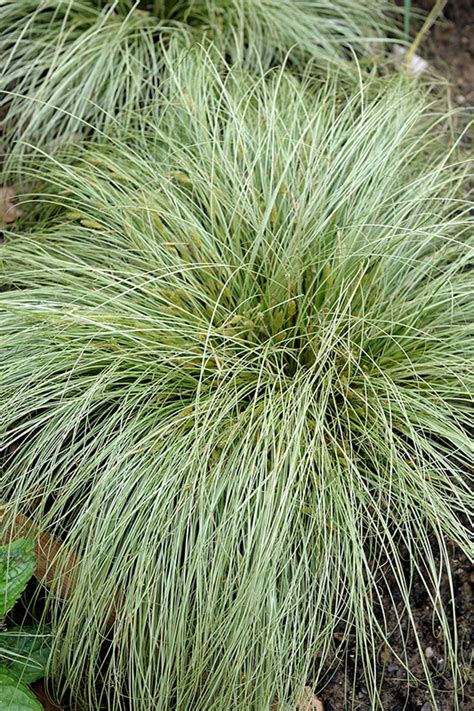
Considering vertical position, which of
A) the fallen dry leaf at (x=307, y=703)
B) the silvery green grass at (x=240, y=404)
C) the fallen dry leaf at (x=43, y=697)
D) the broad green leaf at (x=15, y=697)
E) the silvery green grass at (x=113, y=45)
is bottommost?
the fallen dry leaf at (x=43, y=697)

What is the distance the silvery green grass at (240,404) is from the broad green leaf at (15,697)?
0.13m

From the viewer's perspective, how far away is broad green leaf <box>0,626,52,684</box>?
195cm

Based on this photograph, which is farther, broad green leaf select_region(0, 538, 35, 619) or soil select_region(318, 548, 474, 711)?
soil select_region(318, 548, 474, 711)

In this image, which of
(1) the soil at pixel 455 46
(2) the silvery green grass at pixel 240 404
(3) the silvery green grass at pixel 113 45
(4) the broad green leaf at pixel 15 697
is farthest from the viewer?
(1) the soil at pixel 455 46

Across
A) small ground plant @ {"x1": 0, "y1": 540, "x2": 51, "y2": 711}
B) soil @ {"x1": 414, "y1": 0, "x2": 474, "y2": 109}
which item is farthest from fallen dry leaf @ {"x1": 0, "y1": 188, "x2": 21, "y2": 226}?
soil @ {"x1": 414, "y1": 0, "x2": 474, "y2": 109}

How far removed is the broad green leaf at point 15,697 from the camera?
178 centimetres

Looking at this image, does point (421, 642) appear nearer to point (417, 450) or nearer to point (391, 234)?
point (417, 450)

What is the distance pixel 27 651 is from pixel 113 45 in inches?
79.6

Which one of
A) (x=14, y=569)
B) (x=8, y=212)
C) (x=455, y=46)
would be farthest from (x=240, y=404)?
(x=455, y=46)

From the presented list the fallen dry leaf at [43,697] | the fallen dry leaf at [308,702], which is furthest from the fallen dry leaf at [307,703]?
the fallen dry leaf at [43,697]

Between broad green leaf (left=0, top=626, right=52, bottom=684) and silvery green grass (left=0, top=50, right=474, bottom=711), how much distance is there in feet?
0.14

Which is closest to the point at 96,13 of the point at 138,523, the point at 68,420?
the point at 68,420

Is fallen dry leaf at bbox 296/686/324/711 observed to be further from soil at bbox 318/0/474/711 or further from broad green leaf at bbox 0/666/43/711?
broad green leaf at bbox 0/666/43/711

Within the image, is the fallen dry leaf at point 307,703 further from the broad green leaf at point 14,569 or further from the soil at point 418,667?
the broad green leaf at point 14,569
